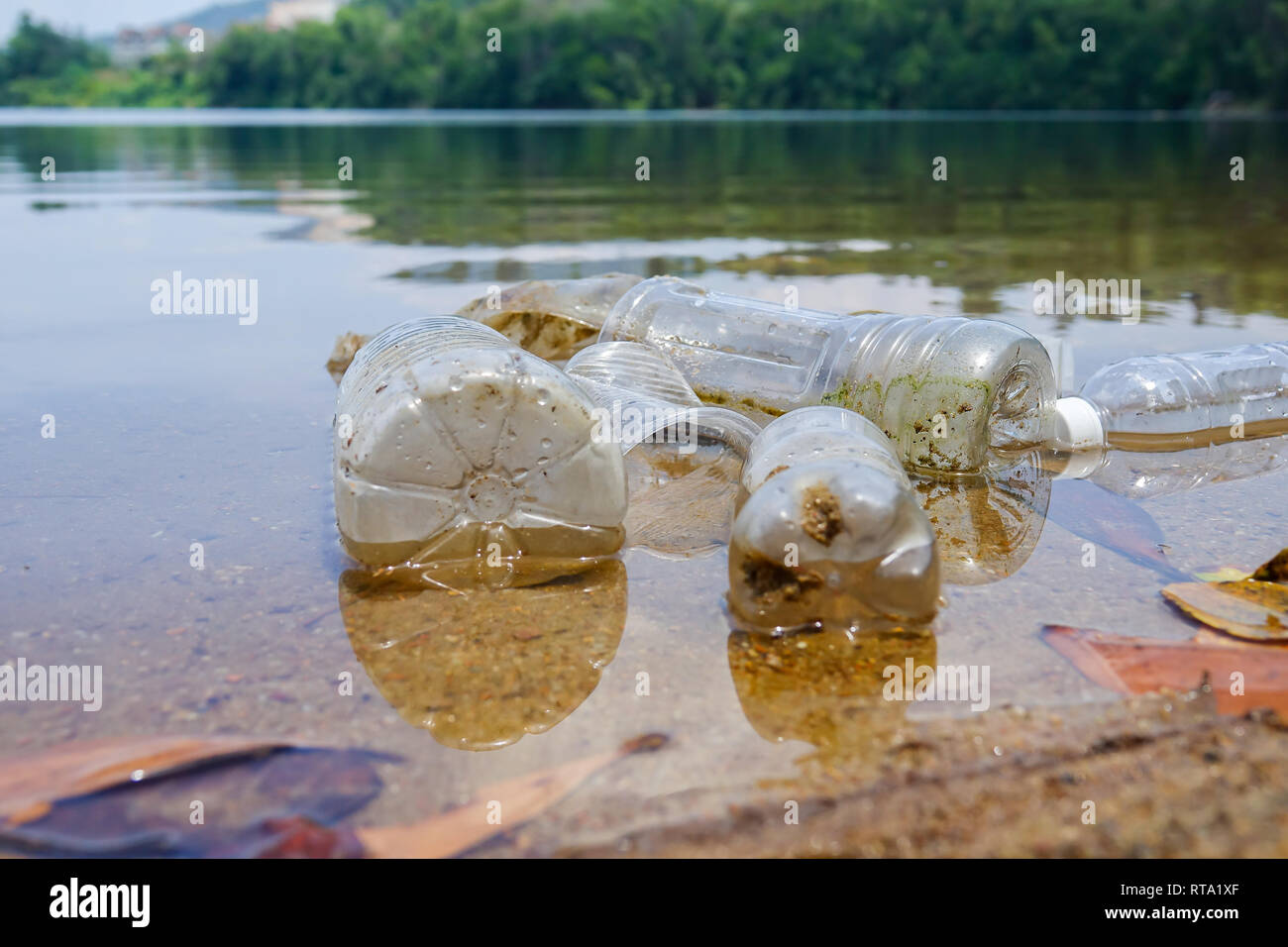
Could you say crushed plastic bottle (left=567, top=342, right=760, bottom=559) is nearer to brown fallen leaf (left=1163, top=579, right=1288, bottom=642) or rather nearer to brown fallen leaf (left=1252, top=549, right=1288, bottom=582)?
brown fallen leaf (left=1163, top=579, right=1288, bottom=642)

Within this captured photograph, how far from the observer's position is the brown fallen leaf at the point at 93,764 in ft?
5.63

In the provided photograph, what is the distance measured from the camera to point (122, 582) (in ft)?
8.27

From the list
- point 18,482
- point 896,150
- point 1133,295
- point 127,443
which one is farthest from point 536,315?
point 896,150

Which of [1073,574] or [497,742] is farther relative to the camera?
[1073,574]

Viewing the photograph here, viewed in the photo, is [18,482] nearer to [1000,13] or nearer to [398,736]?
[398,736]

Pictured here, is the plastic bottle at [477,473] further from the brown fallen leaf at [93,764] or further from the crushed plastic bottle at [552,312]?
the crushed plastic bottle at [552,312]

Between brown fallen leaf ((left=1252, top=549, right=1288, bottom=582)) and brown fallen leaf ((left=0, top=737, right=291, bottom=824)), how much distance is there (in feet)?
6.51

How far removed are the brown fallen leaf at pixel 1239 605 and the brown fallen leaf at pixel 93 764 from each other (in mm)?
1734

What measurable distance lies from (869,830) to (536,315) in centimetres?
355

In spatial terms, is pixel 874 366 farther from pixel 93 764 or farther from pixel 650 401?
pixel 93 764

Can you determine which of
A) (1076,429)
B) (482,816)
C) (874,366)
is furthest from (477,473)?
(1076,429)

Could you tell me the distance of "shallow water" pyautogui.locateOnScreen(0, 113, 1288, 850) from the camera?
6.44ft
